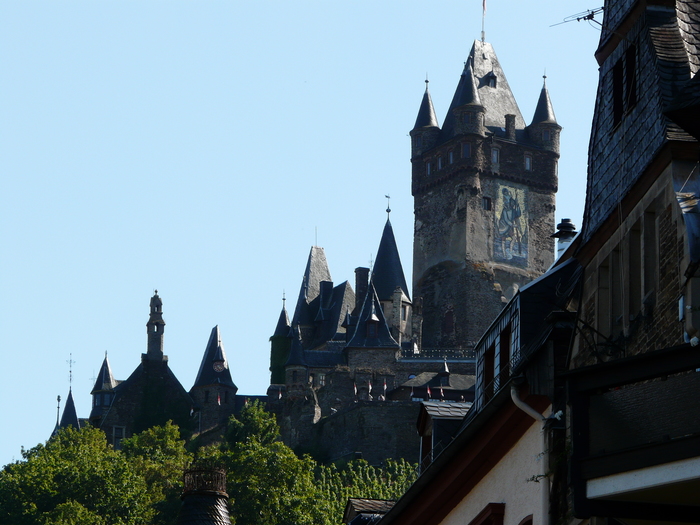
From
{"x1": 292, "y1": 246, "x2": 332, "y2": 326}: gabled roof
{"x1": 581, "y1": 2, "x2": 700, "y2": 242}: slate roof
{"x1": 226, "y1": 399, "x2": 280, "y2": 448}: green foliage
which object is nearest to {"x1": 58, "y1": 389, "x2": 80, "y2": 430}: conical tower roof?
{"x1": 292, "y1": 246, "x2": 332, "y2": 326}: gabled roof

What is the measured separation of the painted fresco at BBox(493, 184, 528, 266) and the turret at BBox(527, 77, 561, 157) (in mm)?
4081

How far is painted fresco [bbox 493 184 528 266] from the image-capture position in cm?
10956

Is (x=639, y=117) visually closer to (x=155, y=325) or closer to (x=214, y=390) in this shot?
(x=214, y=390)

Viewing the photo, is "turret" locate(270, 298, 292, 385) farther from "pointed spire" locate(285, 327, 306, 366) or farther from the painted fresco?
the painted fresco

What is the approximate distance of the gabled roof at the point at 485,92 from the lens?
11412cm

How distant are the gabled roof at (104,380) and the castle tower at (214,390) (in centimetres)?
1052

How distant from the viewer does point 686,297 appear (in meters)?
12.9

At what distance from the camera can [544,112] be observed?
116 meters

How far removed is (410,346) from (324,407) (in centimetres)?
866

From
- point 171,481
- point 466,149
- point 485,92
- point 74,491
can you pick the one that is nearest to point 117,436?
point 171,481

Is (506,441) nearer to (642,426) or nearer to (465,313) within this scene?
(642,426)

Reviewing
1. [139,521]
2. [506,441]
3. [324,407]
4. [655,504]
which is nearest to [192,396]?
[324,407]

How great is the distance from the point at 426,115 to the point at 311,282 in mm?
13628

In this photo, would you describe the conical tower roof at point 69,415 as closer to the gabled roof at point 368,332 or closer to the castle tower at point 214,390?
the castle tower at point 214,390
